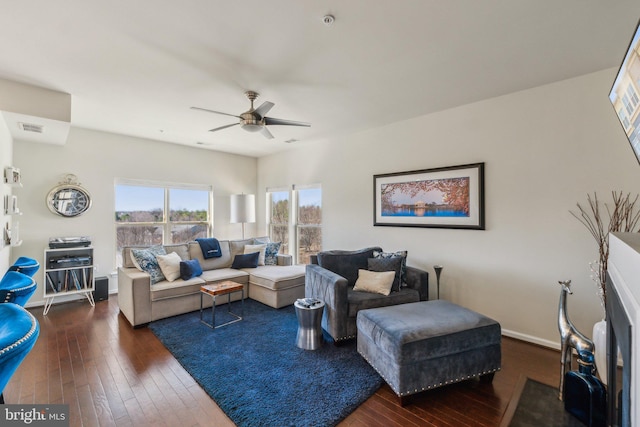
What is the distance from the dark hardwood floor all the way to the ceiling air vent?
2.42 meters

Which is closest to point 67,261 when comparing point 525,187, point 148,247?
point 148,247

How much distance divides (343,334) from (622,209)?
109 inches

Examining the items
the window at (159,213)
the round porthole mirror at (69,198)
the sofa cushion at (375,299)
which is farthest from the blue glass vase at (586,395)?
the round porthole mirror at (69,198)

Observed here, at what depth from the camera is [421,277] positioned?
3.32 metres

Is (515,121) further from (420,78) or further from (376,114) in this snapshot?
(376,114)

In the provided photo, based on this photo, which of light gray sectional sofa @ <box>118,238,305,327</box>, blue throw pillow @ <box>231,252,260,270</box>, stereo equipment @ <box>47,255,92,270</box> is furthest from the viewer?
blue throw pillow @ <box>231,252,260,270</box>

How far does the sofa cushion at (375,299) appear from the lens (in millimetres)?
2951

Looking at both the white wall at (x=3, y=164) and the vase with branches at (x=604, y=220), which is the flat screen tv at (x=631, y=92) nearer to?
the vase with branches at (x=604, y=220)

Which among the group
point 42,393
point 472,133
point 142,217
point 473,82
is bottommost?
point 42,393

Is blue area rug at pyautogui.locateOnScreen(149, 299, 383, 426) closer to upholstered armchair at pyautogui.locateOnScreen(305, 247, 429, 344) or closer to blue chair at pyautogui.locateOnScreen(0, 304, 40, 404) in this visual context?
upholstered armchair at pyautogui.locateOnScreen(305, 247, 429, 344)

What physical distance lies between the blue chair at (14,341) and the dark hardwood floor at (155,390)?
1.11 metres

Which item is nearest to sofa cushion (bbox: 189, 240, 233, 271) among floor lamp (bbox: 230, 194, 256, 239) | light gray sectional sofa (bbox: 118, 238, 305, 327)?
light gray sectional sofa (bbox: 118, 238, 305, 327)

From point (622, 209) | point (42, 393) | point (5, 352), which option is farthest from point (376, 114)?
point (42, 393)

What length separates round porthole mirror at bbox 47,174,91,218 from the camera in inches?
168
